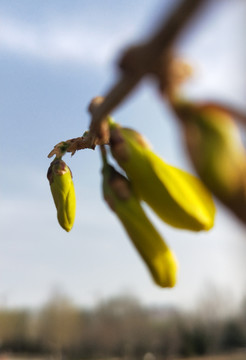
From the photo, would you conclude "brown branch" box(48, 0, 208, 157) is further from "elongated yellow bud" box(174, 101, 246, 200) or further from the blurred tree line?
the blurred tree line

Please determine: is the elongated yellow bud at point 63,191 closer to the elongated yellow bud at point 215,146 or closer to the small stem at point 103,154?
the small stem at point 103,154

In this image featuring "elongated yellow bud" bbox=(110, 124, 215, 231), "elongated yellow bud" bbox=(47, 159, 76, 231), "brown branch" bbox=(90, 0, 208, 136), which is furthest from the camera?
"elongated yellow bud" bbox=(47, 159, 76, 231)

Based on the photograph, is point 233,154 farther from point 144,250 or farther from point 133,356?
point 133,356

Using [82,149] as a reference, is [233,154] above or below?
below

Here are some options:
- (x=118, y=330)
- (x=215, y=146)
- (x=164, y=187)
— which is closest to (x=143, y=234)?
(x=164, y=187)

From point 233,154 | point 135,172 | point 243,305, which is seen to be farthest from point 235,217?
point 243,305

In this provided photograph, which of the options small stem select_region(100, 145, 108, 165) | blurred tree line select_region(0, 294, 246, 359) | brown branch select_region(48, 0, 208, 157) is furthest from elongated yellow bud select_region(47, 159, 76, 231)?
blurred tree line select_region(0, 294, 246, 359)

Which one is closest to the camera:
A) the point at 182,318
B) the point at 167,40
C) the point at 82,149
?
the point at 167,40

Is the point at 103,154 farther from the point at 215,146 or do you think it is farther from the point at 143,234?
the point at 215,146
